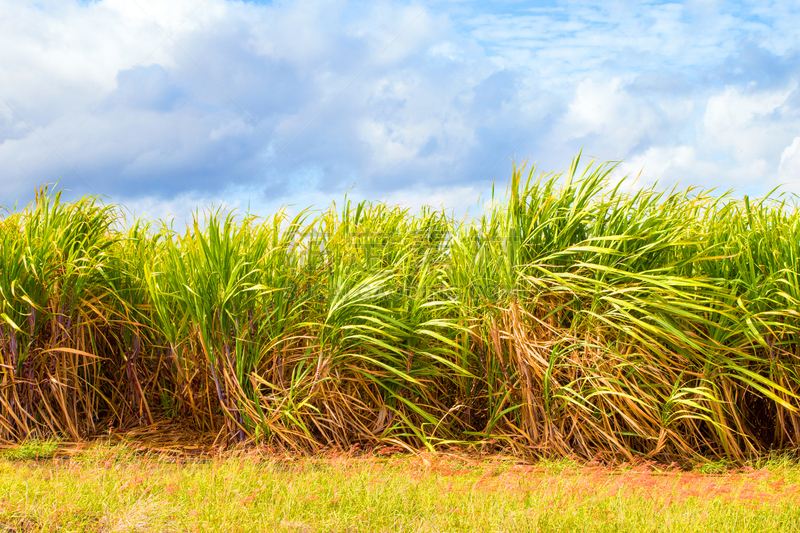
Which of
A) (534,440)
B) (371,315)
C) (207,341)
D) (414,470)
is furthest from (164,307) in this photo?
(534,440)

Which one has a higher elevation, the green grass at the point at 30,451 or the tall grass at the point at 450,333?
the tall grass at the point at 450,333

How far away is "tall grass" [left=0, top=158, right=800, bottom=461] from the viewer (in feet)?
11.7

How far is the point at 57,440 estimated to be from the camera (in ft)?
12.4

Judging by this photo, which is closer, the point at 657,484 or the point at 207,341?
the point at 657,484

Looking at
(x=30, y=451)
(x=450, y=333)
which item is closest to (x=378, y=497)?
(x=450, y=333)

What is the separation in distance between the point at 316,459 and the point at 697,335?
2475mm

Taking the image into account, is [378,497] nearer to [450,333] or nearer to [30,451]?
[450,333]

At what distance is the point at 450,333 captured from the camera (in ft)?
12.7

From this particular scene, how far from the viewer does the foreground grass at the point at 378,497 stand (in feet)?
7.31

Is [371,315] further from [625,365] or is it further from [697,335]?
[697,335]

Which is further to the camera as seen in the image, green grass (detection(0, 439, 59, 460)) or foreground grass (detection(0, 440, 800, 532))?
green grass (detection(0, 439, 59, 460))

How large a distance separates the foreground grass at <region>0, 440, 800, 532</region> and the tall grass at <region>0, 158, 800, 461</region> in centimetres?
46

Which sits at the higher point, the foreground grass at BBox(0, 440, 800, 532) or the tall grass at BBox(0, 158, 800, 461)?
the tall grass at BBox(0, 158, 800, 461)

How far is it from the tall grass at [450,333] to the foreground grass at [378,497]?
18.2 inches
